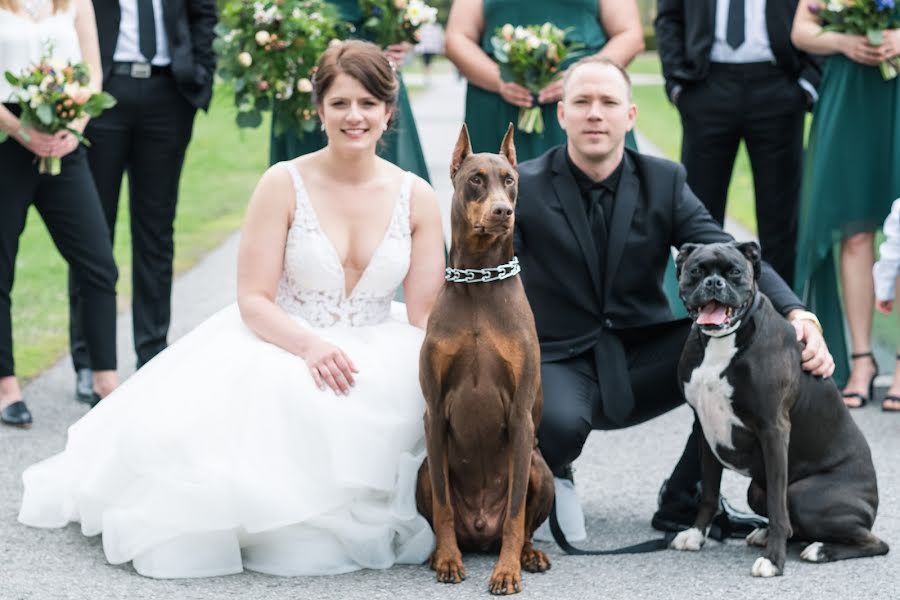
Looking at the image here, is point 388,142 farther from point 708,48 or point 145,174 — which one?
point 708,48

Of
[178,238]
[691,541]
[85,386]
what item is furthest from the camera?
[178,238]

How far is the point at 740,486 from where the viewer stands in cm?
611

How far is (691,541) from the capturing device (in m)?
5.11

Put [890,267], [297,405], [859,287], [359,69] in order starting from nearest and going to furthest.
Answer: [297,405] → [359,69] → [890,267] → [859,287]

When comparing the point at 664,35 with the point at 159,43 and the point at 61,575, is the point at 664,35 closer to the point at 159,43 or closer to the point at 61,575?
the point at 159,43

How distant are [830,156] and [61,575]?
4579mm

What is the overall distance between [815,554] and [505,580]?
1.10 m

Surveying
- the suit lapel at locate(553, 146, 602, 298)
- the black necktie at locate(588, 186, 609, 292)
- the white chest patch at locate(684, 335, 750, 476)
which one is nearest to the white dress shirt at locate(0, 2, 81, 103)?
the suit lapel at locate(553, 146, 602, 298)

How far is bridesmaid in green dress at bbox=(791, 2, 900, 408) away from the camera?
7457 mm

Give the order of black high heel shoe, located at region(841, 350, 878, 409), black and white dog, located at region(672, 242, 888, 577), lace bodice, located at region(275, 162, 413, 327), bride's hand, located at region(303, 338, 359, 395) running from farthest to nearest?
black high heel shoe, located at region(841, 350, 878, 409), lace bodice, located at region(275, 162, 413, 327), bride's hand, located at region(303, 338, 359, 395), black and white dog, located at region(672, 242, 888, 577)

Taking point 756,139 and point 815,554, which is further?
point 756,139

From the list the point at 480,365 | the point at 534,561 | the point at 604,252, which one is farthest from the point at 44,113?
the point at 534,561

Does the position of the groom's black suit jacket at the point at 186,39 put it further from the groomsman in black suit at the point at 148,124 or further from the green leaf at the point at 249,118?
the green leaf at the point at 249,118

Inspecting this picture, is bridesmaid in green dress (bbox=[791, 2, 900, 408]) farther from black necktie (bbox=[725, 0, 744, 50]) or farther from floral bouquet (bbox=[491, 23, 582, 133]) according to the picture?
floral bouquet (bbox=[491, 23, 582, 133])
